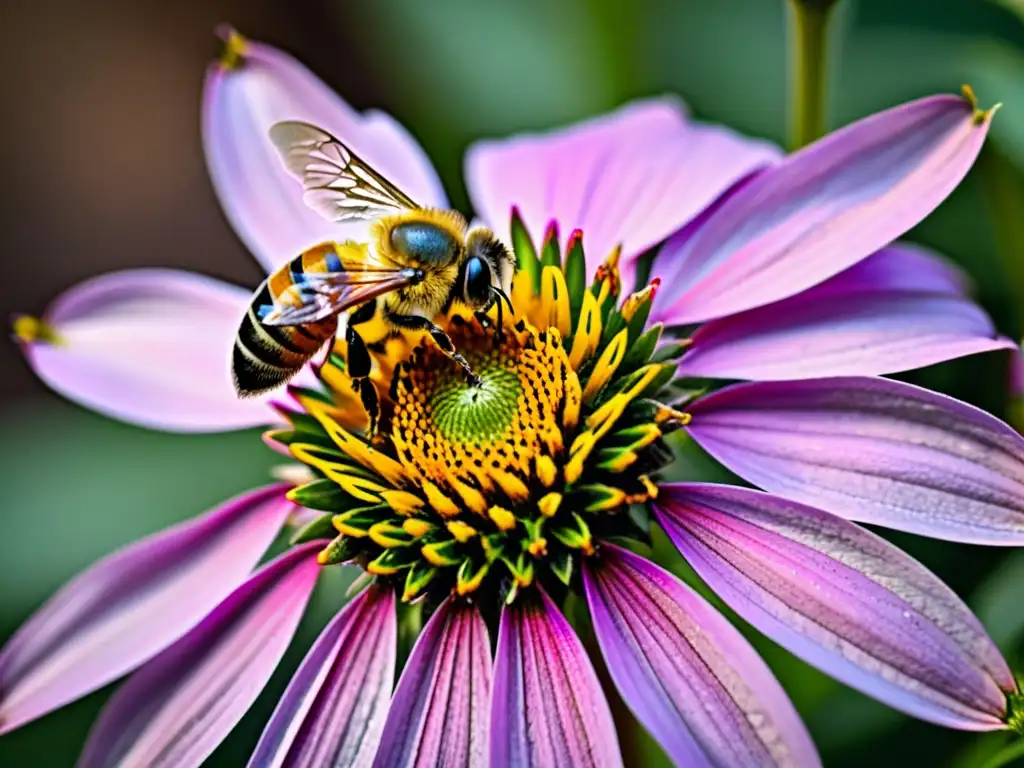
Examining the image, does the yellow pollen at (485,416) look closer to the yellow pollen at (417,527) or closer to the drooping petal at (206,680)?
the yellow pollen at (417,527)

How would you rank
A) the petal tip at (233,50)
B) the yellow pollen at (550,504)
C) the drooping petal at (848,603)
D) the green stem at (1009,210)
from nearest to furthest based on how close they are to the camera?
the drooping petal at (848,603) → the yellow pollen at (550,504) → the petal tip at (233,50) → the green stem at (1009,210)

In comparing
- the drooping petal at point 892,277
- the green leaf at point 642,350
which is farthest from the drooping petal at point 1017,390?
the green leaf at point 642,350

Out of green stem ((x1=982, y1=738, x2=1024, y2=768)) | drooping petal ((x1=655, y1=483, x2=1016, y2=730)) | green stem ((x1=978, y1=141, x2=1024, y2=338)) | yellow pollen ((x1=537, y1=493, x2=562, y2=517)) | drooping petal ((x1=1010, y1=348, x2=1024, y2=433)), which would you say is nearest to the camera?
drooping petal ((x1=655, y1=483, x2=1016, y2=730))

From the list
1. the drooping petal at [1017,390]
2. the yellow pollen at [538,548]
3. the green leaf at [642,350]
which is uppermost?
the green leaf at [642,350]

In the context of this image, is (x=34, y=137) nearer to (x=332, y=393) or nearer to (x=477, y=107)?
(x=477, y=107)

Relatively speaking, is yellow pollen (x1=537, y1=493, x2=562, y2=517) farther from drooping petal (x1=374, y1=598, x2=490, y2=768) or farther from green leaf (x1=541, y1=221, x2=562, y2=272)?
green leaf (x1=541, y1=221, x2=562, y2=272)

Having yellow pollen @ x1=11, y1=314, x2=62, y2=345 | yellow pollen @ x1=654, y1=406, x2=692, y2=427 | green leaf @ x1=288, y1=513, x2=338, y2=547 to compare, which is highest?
yellow pollen @ x1=11, y1=314, x2=62, y2=345

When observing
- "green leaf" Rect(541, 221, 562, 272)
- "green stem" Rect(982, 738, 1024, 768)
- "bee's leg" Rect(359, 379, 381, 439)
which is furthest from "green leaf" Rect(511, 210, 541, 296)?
"green stem" Rect(982, 738, 1024, 768)
